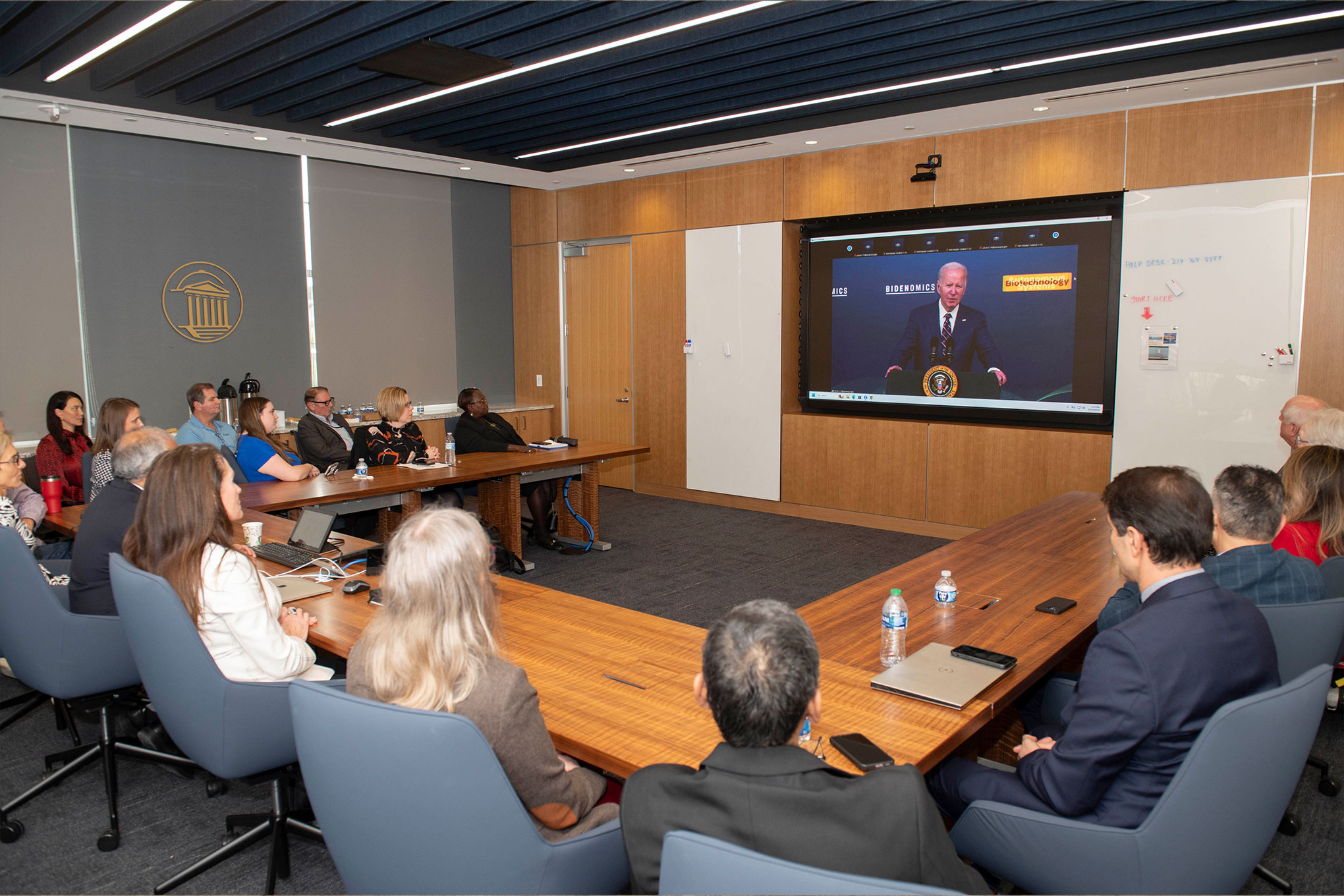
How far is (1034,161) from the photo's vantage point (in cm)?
586

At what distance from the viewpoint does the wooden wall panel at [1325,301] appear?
492 centimetres

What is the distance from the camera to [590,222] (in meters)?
8.48

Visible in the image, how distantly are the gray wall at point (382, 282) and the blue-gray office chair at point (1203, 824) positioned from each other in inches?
281

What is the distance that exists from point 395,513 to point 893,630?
374cm

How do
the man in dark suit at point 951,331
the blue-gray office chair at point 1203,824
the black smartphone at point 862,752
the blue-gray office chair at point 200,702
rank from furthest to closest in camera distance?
the man in dark suit at point 951,331 < the blue-gray office chair at point 200,702 < the black smartphone at point 862,752 < the blue-gray office chair at point 1203,824

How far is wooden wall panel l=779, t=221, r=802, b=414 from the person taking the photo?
7.18 meters

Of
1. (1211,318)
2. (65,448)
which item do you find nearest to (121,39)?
(65,448)

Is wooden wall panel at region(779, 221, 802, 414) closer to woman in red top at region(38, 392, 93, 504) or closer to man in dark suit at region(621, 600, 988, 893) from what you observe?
woman in red top at region(38, 392, 93, 504)

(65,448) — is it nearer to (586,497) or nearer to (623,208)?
(586,497)

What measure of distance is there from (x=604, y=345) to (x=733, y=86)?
3700mm

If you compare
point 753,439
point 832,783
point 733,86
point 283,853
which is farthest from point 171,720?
point 753,439

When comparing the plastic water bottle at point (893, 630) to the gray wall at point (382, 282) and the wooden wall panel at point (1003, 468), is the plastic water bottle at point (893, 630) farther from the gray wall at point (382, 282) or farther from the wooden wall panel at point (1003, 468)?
the gray wall at point (382, 282)

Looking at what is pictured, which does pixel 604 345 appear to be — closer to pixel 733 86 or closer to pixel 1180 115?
pixel 733 86

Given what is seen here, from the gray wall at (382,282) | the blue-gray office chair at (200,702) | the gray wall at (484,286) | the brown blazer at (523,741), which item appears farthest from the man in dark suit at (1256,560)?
the gray wall at (484,286)
